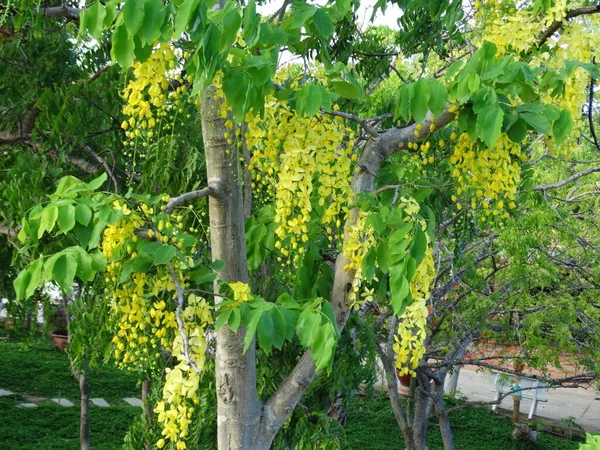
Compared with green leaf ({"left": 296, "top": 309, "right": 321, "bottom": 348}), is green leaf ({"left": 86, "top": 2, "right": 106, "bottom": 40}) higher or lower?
higher

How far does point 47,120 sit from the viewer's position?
4.57m

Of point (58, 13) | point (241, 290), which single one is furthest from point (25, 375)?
point (241, 290)

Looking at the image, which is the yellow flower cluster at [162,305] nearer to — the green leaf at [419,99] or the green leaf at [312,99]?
the green leaf at [312,99]

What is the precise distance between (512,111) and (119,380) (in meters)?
10.4

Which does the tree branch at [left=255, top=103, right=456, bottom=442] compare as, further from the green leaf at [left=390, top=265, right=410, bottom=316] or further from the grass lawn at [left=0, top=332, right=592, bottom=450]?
the grass lawn at [left=0, top=332, right=592, bottom=450]

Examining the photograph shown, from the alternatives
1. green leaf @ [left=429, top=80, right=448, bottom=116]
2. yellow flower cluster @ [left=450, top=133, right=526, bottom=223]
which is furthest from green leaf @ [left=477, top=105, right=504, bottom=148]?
yellow flower cluster @ [left=450, top=133, right=526, bottom=223]

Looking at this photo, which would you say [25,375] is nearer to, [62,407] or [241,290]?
[62,407]

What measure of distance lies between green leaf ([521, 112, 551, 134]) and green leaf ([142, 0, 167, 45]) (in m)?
1.11

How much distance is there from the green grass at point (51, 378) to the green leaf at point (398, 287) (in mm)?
8284

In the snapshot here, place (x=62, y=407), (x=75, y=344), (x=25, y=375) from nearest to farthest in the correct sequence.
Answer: (x=75, y=344) < (x=62, y=407) < (x=25, y=375)

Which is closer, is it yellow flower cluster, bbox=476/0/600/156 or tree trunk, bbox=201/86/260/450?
yellow flower cluster, bbox=476/0/600/156

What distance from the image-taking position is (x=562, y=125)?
2400mm

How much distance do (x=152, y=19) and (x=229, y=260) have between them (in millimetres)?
1264

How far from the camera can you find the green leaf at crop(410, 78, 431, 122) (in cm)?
243
